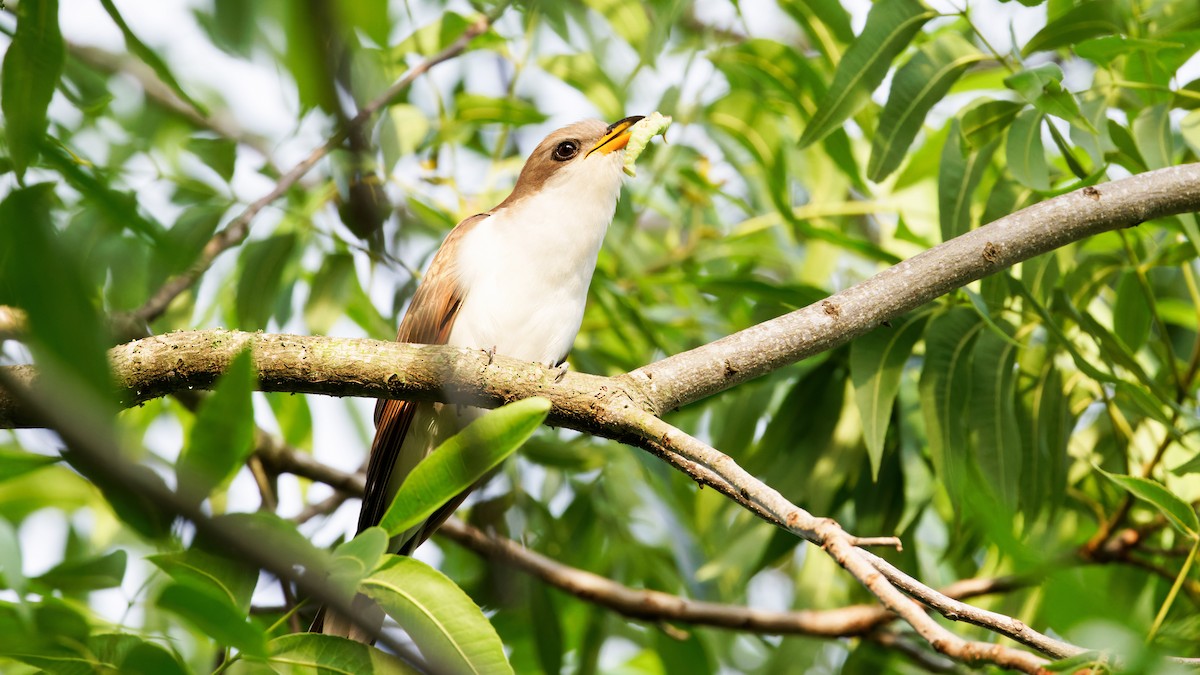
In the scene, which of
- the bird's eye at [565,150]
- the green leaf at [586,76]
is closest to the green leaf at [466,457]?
the bird's eye at [565,150]

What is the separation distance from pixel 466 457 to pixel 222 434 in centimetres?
49

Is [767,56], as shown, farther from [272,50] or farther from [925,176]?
[272,50]

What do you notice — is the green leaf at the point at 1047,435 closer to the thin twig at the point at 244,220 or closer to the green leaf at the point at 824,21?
the green leaf at the point at 824,21

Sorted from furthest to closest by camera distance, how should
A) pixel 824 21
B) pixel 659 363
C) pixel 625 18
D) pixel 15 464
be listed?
pixel 625 18
pixel 824 21
pixel 659 363
pixel 15 464

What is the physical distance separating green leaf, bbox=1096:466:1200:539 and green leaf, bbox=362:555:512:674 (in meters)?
1.22

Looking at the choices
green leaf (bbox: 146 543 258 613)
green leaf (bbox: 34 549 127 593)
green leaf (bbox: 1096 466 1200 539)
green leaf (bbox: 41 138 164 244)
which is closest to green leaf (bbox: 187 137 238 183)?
green leaf (bbox: 34 549 127 593)

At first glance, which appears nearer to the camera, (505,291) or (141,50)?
(141,50)

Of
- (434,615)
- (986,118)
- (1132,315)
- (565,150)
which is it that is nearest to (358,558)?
(434,615)

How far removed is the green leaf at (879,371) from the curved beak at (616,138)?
4.85ft

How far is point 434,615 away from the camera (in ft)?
5.46

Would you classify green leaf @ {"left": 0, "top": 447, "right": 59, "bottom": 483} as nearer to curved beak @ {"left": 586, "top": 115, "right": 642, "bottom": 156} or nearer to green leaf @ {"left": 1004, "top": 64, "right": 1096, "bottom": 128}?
green leaf @ {"left": 1004, "top": 64, "right": 1096, "bottom": 128}

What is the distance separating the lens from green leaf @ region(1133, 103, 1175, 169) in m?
2.83

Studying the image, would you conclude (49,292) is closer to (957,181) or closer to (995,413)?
(957,181)

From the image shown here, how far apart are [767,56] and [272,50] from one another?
3549mm
